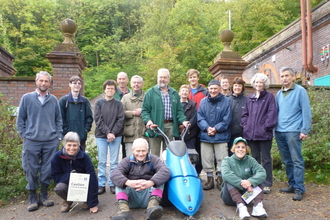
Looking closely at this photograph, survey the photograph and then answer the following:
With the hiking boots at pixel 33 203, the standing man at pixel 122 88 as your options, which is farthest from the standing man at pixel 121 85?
the hiking boots at pixel 33 203

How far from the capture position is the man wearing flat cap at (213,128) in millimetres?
4816

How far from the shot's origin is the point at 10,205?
4.47m

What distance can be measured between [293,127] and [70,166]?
3.47 metres

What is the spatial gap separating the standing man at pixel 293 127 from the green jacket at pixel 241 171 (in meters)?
0.83

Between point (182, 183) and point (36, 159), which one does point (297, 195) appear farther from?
point (36, 159)

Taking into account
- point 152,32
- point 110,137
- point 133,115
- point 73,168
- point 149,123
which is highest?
point 152,32

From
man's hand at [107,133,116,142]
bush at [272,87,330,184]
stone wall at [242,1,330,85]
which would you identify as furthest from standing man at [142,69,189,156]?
stone wall at [242,1,330,85]

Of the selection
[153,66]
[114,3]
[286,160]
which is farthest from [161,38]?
[286,160]

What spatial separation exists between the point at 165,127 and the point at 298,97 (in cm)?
222

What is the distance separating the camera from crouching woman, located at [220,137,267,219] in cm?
371

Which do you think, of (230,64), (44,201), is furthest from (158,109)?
(230,64)

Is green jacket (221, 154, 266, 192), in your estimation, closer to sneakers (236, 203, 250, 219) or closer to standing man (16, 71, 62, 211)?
sneakers (236, 203, 250, 219)

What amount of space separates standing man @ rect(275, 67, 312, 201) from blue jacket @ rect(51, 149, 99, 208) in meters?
3.05

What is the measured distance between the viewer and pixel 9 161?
192 inches
